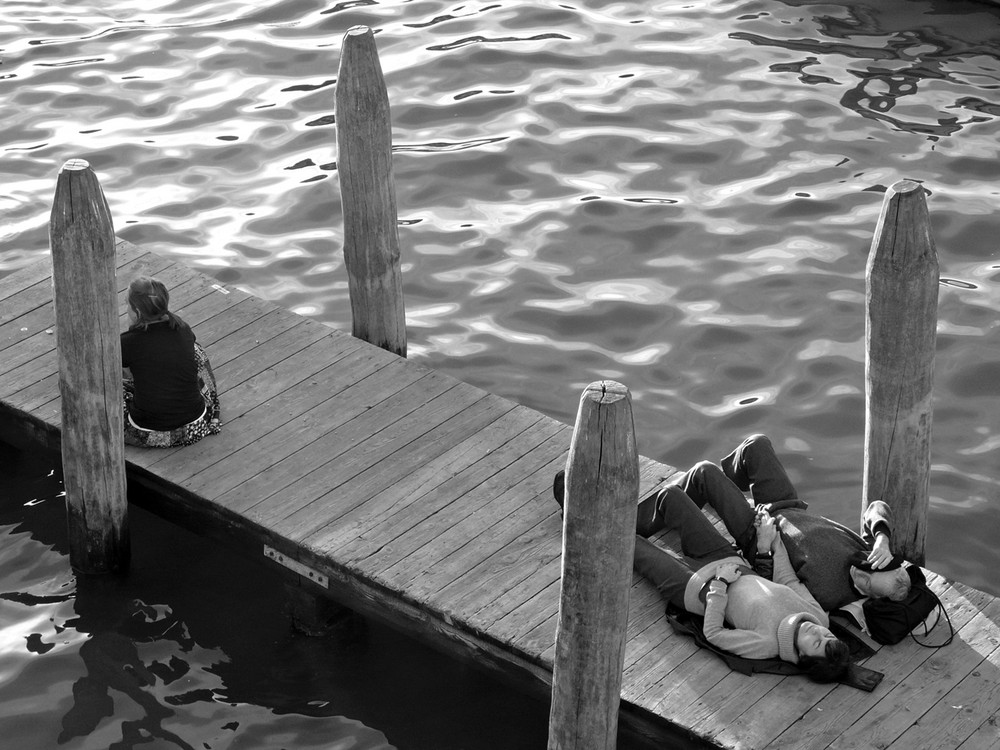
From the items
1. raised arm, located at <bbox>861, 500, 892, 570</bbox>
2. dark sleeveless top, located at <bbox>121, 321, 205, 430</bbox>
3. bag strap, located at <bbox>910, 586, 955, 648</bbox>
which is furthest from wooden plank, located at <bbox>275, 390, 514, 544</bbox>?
bag strap, located at <bbox>910, 586, 955, 648</bbox>

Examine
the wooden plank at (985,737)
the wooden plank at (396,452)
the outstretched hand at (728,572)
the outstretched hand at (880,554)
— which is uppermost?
the outstretched hand at (880,554)

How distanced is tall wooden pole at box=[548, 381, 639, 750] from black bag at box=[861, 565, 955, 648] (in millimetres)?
1453

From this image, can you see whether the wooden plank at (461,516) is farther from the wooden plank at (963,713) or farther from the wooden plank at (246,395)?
the wooden plank at (963,713)

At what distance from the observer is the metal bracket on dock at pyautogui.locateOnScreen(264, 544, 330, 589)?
315 inches

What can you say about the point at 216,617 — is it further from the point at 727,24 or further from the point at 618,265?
the point at 727,24

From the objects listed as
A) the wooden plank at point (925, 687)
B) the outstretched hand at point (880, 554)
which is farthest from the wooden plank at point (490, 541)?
the wooden plank at point (925, 687)

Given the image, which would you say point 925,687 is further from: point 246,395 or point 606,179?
point 606,179

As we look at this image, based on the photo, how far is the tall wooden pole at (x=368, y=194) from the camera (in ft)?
29.5

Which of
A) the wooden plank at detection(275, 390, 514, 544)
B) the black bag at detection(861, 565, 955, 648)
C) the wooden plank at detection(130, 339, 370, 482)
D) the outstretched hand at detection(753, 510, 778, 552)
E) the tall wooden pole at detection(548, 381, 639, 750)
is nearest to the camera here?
the tall wooden pole at detection(548, 381, 639, 750)

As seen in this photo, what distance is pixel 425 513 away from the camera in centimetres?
822

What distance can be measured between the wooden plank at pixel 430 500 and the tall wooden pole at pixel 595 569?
150 cm

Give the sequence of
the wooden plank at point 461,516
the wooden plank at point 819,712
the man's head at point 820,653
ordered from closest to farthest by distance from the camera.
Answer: the wooden plank at point 819,712 < the man's head at point 820,653 < the wooden plank at point 461,516

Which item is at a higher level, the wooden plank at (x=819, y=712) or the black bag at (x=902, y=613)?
the black bag at (x=902, y=613)

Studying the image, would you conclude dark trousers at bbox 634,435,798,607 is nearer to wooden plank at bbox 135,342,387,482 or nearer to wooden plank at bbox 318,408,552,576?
wooden plank at bbox 318,408,552,576
